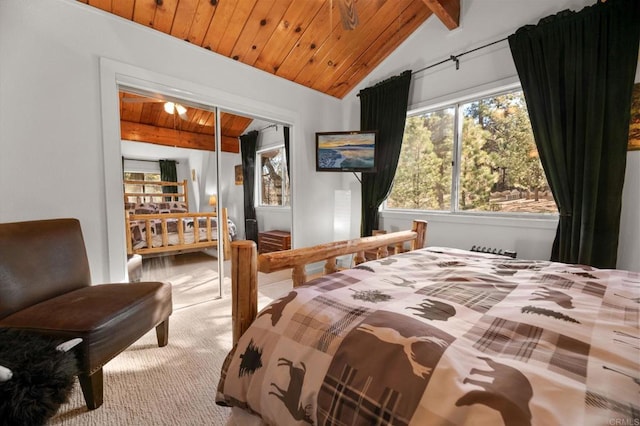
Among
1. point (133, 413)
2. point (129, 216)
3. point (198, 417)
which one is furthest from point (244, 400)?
point (129, 216)

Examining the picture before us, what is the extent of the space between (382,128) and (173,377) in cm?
316

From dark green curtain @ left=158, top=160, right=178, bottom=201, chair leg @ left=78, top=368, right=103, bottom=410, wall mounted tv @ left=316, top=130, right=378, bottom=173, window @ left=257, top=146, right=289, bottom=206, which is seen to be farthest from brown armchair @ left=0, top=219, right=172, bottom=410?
wall mounted tv @ left=316, top=130, right=378, bottom=173

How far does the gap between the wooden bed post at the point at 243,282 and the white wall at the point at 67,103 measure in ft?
5.61

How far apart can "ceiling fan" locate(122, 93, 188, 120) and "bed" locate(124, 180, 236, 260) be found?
0.71 metres

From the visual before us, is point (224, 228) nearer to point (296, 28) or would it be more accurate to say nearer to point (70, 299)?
point (70, 299)

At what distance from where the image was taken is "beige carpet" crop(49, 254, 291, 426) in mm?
1276

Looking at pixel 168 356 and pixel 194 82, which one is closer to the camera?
pixel 168 356

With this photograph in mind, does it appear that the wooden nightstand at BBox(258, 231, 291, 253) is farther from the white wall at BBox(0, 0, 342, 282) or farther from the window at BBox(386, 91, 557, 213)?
the white wall at BBox(0, 0, 342, 282)

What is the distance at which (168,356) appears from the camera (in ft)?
5.79

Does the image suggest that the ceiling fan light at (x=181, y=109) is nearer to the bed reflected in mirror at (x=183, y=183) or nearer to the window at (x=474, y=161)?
the bed reflected in mirror at (x=183, y=183)

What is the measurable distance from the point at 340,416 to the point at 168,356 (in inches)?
64.1

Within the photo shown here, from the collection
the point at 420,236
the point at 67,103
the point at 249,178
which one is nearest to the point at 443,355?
the point at 420,236

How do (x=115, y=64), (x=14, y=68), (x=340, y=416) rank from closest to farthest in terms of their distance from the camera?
(x=340, y=416)
(x=14, y=68)
(x=115, y=64)

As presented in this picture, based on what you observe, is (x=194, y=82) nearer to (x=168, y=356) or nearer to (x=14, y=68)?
(x=14, y=68)
